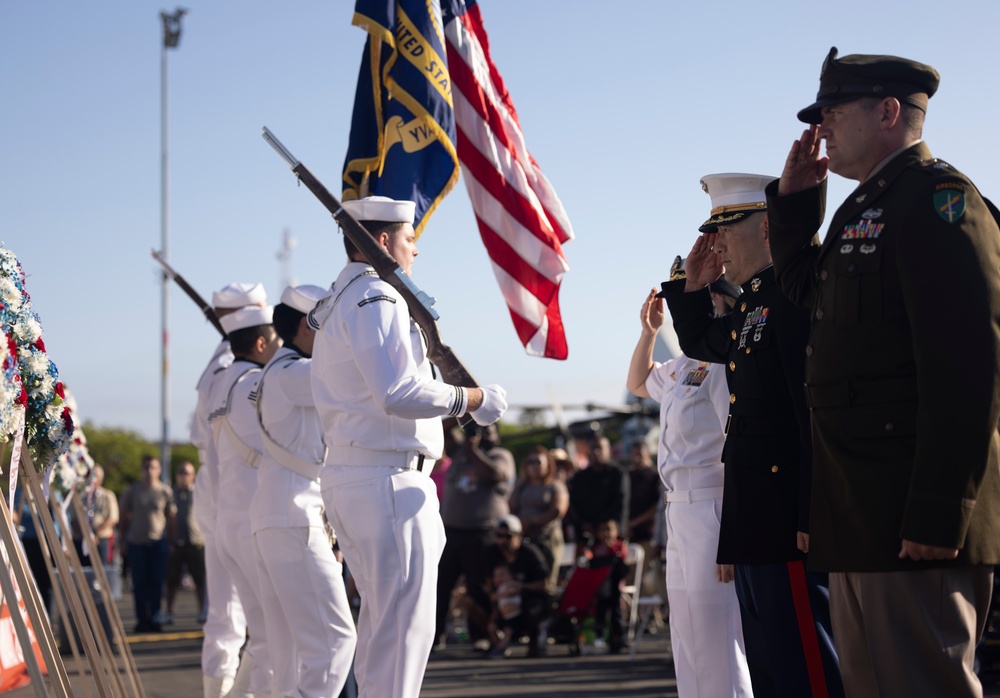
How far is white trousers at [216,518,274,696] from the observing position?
6.29m

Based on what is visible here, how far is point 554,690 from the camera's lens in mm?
8469

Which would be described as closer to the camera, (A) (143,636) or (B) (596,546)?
(B) (596,546)

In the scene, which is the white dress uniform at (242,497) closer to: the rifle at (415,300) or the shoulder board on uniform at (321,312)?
the shoulder board on uniform at (321,312)

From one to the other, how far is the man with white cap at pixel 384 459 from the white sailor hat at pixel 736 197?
116 cm

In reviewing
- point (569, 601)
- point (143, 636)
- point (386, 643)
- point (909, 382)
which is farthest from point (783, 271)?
point (143, 636)

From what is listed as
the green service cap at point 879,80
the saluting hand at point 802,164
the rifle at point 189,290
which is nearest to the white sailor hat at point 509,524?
the rifle at point 189,290

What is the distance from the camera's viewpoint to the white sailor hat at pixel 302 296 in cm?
589

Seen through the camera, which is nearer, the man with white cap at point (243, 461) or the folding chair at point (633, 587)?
the man with white cap at point (243, 461)

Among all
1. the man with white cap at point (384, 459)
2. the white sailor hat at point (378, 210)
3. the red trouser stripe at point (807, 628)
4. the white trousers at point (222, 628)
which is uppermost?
the white sailor hat at point (378, 210)

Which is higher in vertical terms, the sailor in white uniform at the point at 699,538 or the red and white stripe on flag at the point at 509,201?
the red and white stripe on flag at the point at 509,201

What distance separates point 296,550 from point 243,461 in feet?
4.14

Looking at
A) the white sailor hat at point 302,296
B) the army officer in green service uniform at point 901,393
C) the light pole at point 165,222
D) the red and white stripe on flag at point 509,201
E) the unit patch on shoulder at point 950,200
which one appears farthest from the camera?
the light pole at point 165,222

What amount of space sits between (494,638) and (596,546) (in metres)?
1.31

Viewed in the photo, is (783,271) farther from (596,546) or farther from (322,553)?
(596,546)
